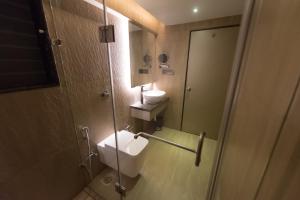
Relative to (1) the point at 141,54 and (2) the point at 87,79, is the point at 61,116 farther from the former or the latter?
(1) the point at 141,54

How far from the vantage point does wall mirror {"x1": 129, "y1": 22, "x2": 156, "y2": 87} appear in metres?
2.00

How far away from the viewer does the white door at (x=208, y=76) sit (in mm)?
2021

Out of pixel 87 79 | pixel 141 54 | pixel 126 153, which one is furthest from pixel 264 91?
pixel 141 54

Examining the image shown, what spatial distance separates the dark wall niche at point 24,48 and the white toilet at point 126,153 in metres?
0.90

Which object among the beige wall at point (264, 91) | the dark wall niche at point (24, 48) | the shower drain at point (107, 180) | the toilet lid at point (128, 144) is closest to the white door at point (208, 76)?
the toilet lid at point (128, 144)

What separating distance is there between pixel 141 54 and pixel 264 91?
77.9 inches

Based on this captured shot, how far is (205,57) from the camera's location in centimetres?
220

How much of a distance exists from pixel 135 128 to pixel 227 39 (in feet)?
6.88

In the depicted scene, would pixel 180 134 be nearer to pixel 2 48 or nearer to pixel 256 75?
pixel 256 75

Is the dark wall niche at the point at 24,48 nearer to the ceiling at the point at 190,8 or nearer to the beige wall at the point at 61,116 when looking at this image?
the beige wall at the point at 61,116

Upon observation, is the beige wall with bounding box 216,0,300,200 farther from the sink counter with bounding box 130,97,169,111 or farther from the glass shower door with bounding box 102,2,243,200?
the sink counter with bounding box 130,97,169,111

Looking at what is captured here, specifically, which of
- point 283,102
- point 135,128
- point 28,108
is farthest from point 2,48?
point 135,128

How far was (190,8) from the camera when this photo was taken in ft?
5.59

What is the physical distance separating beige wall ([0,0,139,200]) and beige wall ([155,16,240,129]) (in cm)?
109
